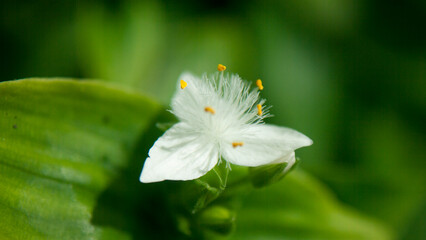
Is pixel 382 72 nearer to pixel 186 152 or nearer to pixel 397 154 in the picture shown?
pixel 397 154

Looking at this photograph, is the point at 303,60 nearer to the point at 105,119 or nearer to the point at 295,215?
the point at 295,215

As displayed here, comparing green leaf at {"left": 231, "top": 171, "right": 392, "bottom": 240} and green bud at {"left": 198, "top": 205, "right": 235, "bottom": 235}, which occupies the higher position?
green bud at {"left": 198, "top": 205, "right": 235, "bottom": 235}

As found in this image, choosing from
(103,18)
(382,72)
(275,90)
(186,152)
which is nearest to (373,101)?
(382,72)

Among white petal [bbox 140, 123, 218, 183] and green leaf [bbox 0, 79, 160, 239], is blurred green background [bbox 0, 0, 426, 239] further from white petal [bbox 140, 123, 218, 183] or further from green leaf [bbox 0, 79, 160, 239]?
white petal [bbox 140, 123, 218, 183]

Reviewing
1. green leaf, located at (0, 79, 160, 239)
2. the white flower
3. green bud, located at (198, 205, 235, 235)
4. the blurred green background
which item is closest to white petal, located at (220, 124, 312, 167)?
the white flower

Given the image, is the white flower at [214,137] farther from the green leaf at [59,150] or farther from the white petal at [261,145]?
the green leaf at [59,150]

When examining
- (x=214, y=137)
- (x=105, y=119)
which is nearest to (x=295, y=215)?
(x=214, y=137)
